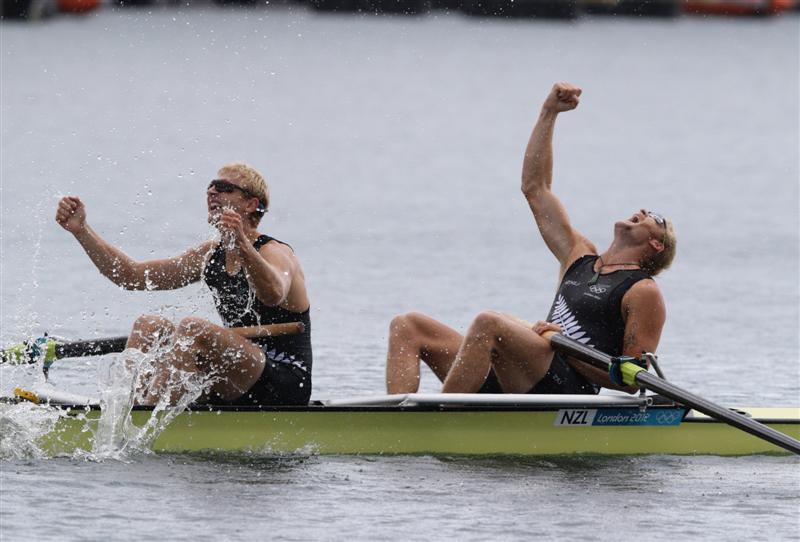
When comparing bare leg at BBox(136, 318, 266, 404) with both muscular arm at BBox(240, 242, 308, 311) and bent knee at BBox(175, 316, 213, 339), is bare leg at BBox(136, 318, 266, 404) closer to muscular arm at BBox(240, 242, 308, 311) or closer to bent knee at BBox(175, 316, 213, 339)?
bent knee at BBox(175, 316, 213, 339)

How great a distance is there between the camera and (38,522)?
10008mm

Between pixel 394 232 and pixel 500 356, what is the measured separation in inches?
501

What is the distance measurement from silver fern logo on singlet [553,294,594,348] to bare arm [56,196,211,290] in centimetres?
226

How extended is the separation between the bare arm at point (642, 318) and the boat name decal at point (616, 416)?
0.52ft

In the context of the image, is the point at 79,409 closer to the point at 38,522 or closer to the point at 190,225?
the point at 38,522

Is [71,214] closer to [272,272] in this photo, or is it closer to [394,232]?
[272,272]

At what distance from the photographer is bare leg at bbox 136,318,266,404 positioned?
10930mm

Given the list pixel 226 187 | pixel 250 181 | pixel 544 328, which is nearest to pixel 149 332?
pixel 226 187

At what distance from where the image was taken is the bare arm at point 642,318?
1152 centimetres

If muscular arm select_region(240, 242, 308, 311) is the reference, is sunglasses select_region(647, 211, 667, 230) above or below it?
above

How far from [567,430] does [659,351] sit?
484cm

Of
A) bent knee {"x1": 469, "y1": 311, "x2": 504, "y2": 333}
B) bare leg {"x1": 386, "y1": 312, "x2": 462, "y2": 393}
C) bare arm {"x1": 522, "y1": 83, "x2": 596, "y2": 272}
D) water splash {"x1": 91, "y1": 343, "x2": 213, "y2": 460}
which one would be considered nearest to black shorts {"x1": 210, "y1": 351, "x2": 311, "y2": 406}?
water splash {"x1": 91, "y1": 343, "x2": 213, "y2": 460}

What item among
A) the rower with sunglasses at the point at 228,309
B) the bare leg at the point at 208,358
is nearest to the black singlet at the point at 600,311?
the rower with sunglasses at the point at 228,309

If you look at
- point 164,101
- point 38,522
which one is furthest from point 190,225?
point 164,101
